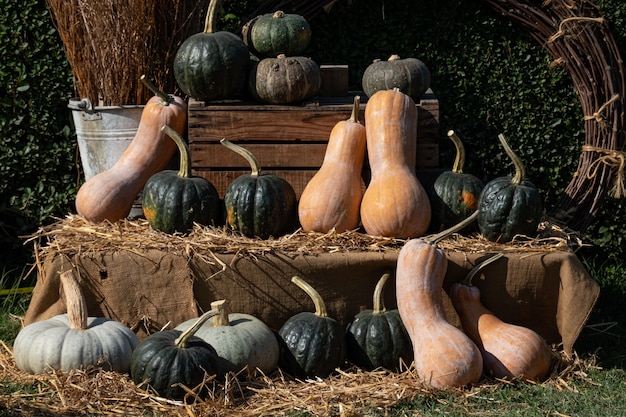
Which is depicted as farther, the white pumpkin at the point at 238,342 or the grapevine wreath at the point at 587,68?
the grapevine wreath at the point at 587,68

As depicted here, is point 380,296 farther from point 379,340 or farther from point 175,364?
point 175,364

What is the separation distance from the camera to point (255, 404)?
3.60 meters

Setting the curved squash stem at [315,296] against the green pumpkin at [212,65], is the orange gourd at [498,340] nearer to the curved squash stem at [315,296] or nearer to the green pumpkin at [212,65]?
the curved squash stem at [315,296]

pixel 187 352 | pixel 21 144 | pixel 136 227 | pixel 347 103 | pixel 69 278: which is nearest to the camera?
pixel 187 352

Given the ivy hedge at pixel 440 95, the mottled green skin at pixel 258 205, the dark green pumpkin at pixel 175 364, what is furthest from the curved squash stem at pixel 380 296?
the ivy hedge at pixel 440 95

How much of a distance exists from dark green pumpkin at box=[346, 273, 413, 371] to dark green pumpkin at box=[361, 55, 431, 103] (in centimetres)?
116

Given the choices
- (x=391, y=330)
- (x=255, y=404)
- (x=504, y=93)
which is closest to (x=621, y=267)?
(x=504, y=93)

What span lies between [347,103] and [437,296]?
136 centimetres

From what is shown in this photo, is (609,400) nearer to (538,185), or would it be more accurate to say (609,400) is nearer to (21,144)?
(538,185)

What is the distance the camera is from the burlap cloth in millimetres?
4094

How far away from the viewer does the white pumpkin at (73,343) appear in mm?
3773

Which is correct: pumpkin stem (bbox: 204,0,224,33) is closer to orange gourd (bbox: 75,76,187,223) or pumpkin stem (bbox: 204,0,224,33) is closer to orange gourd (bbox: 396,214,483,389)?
orange gourd (bbox: 75,76,187,223)

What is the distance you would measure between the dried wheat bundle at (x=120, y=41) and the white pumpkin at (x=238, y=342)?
5.68 ft

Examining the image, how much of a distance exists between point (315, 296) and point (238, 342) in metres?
0.40
